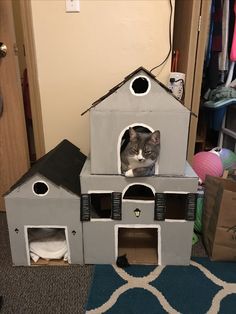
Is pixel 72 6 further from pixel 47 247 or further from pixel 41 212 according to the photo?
pixel 47 247

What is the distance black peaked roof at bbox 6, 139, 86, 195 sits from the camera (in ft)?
3.95

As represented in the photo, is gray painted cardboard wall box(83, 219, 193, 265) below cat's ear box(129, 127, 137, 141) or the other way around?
below

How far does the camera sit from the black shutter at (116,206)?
1.21m

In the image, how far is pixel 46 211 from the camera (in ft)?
4.01

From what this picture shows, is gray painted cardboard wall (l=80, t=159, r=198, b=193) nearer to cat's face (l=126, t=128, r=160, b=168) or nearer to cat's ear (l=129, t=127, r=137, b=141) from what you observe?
cat's face (l=126, t=128, r=160, b=168)

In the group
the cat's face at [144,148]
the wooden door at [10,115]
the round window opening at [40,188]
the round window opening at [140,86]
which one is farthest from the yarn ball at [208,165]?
the wooden door at [10,115]

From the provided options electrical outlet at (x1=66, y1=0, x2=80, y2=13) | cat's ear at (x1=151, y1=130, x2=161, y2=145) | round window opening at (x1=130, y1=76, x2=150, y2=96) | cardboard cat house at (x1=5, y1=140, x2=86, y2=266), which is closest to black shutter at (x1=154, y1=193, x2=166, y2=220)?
cat's ear at (x1=151, y1=130, x2=161, y2=145)

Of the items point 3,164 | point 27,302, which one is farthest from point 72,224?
point 3,164

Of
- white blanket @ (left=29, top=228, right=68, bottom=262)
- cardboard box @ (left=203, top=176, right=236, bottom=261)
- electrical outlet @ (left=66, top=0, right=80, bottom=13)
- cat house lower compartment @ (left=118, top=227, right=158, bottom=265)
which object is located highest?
electrical outlet @ (left=66, top=0, right=80, bottom=13)

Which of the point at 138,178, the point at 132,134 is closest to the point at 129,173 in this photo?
the point at 138,178

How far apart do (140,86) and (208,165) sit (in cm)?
83

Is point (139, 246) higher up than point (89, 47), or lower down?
lower down

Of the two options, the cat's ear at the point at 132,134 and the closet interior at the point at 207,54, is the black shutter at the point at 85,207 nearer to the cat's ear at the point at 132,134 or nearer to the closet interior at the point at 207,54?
the cat's ear at the point at 132,134

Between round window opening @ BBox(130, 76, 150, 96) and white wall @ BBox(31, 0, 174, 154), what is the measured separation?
442mm
